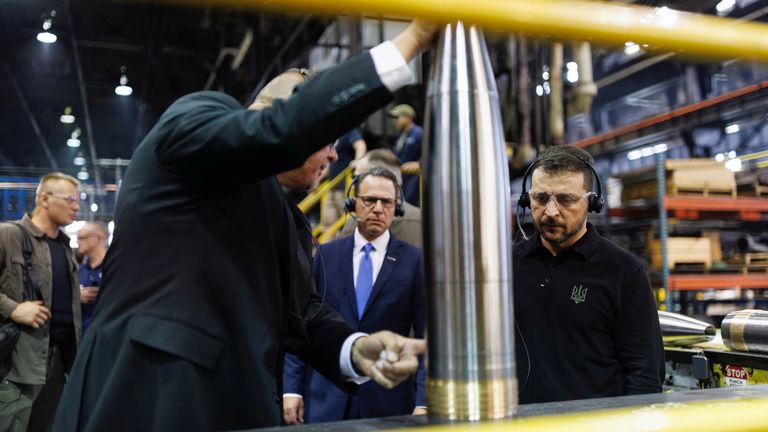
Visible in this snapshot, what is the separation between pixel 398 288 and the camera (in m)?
3.12

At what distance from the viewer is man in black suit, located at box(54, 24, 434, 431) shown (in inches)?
42.9

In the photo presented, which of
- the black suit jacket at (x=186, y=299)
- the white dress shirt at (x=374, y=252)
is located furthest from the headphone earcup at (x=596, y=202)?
the black suit jacket at (x=186, y=299)

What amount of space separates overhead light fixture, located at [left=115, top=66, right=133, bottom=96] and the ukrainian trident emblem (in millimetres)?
13259

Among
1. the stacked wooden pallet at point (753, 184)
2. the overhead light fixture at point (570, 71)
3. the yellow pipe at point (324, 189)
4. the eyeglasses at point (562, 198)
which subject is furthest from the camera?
the overhead light fixture at point (570, 71)

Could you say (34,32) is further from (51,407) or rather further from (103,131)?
(51,407)

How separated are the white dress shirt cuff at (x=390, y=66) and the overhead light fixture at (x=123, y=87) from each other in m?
14.2

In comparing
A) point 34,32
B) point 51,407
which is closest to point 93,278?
point 51,407

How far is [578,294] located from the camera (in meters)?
2.40

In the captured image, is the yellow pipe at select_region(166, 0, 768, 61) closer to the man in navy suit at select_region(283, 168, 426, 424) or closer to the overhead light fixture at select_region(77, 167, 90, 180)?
the man in navy suit at select_region(283, 168, 426, 424)

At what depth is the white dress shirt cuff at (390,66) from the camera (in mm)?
863

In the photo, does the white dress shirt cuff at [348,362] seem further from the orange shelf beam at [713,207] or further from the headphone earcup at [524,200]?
the orange shelf beam at [713,207]

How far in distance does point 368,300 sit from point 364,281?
118 millimetres

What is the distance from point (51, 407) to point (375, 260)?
280cm

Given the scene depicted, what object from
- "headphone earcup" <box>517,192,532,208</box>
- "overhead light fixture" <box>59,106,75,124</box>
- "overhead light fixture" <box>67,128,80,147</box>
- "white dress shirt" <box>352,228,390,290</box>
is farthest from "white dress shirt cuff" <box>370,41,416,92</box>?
"overhead light fixture" <box>67,128,80,147</box>
